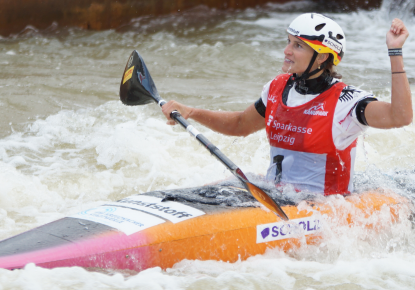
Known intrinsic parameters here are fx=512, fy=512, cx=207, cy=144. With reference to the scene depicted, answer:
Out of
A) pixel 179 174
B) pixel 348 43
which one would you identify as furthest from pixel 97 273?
pixel 348 43

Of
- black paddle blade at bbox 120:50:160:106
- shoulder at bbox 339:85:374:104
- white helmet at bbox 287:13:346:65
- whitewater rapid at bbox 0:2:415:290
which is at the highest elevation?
white helmet at bbox 287:13:346:65

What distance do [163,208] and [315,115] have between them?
923 mm

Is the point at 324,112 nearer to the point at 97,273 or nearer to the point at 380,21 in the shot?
the point at 97,273

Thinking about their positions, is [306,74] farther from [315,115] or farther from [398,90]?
[398,90]

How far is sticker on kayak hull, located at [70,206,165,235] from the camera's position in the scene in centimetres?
244

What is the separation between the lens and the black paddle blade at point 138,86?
3620 millimetres

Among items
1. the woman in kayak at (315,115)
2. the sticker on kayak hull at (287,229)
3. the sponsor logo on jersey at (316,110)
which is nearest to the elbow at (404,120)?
the woman in kayak at (315,115)

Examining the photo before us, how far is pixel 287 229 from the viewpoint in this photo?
263 cm

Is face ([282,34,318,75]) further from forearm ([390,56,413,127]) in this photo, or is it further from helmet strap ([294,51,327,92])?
forearm ([390,56,413,127])

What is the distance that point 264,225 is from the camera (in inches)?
102

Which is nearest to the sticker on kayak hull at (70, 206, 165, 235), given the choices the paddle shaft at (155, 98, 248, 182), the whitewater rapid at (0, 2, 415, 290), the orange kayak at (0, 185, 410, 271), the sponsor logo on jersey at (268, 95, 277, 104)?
the orange kayak at (0, 185, 410, 271)

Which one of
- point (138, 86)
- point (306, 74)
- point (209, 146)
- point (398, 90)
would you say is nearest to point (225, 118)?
point (209, 146)

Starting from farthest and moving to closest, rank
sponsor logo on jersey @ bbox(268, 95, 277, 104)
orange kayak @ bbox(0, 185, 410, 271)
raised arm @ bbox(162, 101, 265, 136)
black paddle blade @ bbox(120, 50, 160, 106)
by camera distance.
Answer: black paddle blade @ bbox(120, 50, 160, 106) → raised arm @ bbox(162, 101, 265, 136) → sponsor logo on jersey @ bbox(268, 95, 277, 104) → orange kayak @ bbox(0, 185, 410, 271)

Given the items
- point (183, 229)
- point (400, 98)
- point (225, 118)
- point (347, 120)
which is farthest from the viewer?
point (225, 118)
